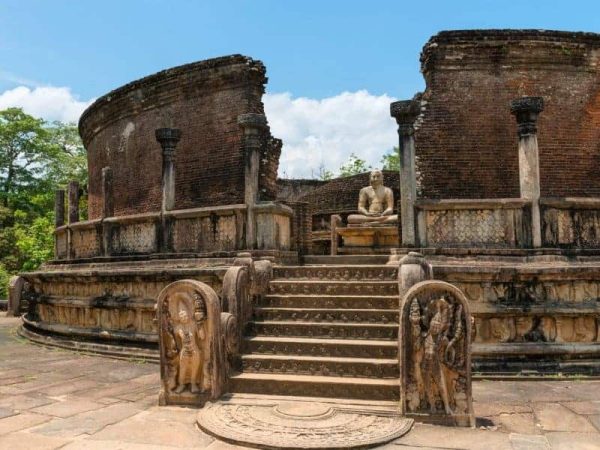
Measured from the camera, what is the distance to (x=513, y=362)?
702 cm

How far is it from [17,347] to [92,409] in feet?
18.2

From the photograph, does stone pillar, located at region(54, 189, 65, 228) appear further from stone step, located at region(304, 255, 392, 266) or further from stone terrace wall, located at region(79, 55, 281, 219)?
stone step, located at region(304, 255, 392, 266)

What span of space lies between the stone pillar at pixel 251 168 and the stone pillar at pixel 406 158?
2.12 m

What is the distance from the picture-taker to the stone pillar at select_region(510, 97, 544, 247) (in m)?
7.79

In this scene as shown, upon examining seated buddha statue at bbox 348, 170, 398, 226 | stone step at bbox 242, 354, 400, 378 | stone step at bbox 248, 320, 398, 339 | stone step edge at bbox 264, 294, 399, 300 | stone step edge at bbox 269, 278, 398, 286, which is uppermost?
seated buddha statue at bbox 348, 170, 398, 226

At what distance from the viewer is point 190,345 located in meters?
5.38

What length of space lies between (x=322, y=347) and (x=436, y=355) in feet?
5.19

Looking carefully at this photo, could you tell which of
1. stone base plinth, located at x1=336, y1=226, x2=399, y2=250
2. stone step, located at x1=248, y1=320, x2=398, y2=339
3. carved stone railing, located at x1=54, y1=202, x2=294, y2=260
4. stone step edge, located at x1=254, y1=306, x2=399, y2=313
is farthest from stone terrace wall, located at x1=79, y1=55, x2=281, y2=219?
stone step, located at x1=248, y1=320, x2=398, y2=339

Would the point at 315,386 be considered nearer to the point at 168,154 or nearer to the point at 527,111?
the point at 527,111

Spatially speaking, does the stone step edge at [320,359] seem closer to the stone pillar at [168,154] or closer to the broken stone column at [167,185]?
the broken stone column at [167,185]

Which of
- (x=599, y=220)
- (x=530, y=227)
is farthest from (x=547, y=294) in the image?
(x=599, y=220)

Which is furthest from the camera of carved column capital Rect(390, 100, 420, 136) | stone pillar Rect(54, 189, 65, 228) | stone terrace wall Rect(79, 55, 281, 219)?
stone pillar Rect(54, 189, 65, 228)

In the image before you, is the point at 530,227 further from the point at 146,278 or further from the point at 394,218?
the point at 146,278

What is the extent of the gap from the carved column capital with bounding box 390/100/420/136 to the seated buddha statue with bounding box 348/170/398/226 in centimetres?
298
